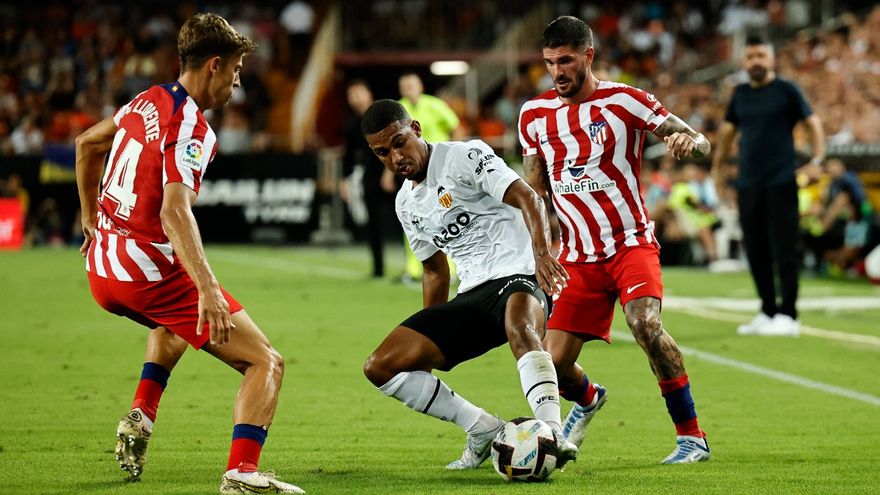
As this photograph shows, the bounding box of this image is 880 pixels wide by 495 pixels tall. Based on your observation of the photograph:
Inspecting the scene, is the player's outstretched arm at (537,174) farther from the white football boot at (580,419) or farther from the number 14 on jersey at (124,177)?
the number 14 on jersey at (124,177)

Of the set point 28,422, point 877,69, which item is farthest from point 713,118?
point 28,422

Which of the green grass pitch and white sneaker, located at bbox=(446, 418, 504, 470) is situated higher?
white sneaker, located at bbox=(446, 418, 504, 470)

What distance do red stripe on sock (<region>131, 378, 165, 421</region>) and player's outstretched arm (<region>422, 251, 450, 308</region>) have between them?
4.64 feet

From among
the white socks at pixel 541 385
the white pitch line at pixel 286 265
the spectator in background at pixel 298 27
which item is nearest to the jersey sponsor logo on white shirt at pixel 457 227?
the white socks at pixel 541 385

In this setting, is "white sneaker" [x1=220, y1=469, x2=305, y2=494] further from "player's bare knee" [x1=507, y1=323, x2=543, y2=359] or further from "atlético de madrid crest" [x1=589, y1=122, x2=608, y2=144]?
"atlético de madrid crest" [x1=589, y1=122, x2=608, y2=144]

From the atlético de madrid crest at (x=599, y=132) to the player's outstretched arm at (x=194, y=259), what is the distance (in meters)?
2.40

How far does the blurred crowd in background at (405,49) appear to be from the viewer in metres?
25.2

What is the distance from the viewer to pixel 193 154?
5551 millimetres

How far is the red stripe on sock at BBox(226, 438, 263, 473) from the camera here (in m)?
5.54

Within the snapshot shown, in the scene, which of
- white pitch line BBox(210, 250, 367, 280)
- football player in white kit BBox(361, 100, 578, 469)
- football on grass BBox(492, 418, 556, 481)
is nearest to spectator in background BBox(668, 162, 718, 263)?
white pitch line BBox(210, 250, 367, 280)

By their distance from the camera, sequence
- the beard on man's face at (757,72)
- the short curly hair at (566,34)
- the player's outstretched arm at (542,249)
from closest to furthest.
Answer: the player's outstretched arm at (542,249) < the short curly hair at (566,34) < the beard on man's face at (757,72)

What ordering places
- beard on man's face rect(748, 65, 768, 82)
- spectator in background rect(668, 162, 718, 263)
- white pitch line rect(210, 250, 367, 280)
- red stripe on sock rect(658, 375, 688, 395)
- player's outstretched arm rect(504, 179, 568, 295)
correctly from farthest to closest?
spectator in background rect(668, 162, 718, 263) → white pitch line rect(210, 250, 367, 280) → beard on man's face rect(748, 65, 768, 82) → red stripe on sock rect(658, 375, 688, 395) → player's outstretched arm rect(504, 179, 568, 295)

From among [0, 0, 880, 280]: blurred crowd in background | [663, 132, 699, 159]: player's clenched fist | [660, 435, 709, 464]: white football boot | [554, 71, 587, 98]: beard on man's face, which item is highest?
[0, 0, 880, 280]: blurred crowd in background

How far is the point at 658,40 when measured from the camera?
1282 inches
